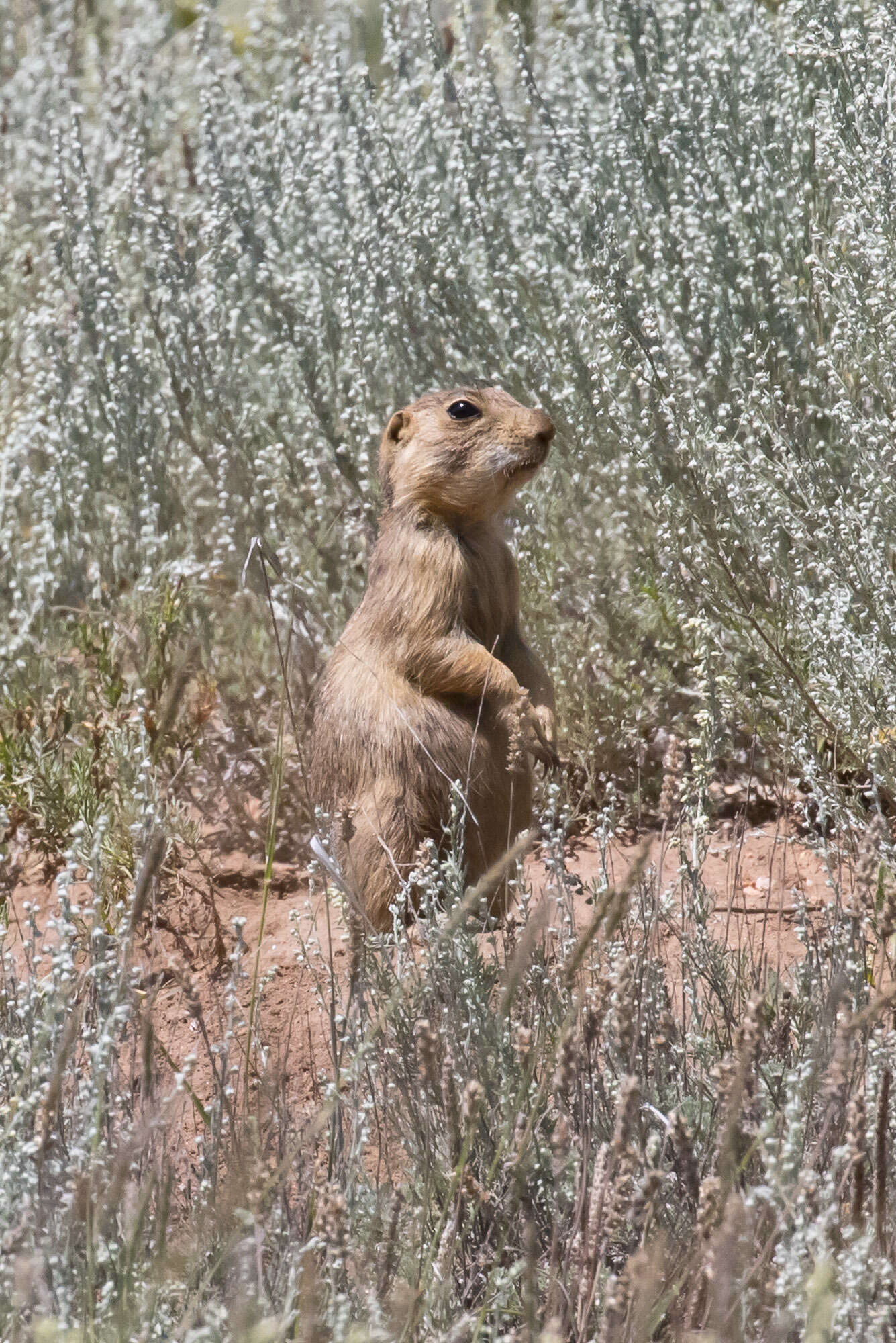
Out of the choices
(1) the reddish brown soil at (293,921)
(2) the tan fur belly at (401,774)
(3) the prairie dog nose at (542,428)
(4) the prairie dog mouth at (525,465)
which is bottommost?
(1) the reddish brown soil at (293,921)

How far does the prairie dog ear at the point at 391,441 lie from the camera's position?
4.15 metres

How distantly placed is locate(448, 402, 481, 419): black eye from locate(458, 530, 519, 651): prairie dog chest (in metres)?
0.34

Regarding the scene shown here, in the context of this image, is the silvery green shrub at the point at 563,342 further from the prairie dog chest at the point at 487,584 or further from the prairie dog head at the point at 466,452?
the prairie dog chest at the point at 487,584

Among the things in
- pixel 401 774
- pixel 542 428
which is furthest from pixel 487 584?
pixel 401 774

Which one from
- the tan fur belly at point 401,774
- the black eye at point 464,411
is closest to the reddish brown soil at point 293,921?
the tan fur belly at point 401,774

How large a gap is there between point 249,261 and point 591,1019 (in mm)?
3842

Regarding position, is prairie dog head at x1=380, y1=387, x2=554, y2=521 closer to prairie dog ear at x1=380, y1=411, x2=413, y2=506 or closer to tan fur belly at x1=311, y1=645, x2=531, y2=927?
prairie dog ear at x1=380, y1=411, x2=413, y2=506

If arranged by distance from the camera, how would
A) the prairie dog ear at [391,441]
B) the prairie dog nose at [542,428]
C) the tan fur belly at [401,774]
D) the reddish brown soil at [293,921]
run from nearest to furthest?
the reddish brown soil at [293,921], the tan fur belly at [401,774], the prairie dog nose at [542,428], the prairie dog ear at [391,441]

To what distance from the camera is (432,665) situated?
3.92 metres

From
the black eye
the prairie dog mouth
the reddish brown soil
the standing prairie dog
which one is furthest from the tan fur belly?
the black eye

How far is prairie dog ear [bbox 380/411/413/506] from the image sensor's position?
4.15 metres

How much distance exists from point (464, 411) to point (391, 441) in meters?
0.26

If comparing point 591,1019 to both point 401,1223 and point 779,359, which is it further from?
point 779,359

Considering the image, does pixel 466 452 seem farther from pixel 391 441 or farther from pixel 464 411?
pixel 391 441
